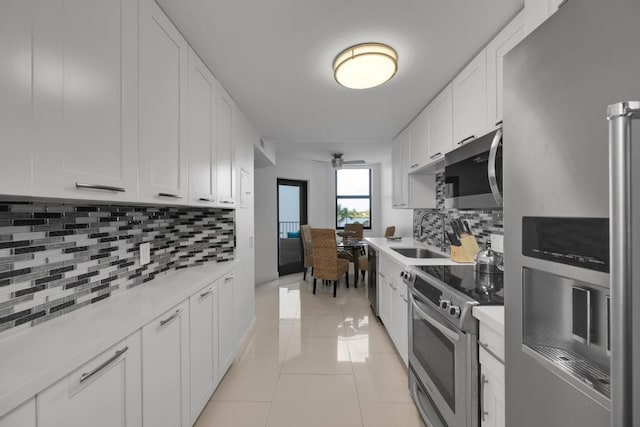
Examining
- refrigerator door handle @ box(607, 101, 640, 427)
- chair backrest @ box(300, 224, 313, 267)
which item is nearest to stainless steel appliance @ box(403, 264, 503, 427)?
refrigerator door handle @ box(607, 101, 640, 427)

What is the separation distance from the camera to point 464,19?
1491 millimetres

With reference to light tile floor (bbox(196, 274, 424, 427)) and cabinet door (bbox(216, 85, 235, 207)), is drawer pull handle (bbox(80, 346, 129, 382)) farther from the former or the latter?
cabinet door (bbox(216, 85, 235, 207))

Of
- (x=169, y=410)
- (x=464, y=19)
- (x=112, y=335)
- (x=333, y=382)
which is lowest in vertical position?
(x=333, y=382)

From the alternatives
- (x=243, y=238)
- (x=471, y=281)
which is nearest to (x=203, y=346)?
(x=243, y=238)

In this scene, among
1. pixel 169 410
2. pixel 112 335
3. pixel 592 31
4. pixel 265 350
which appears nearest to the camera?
pixel 592 31

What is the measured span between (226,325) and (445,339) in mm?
1630

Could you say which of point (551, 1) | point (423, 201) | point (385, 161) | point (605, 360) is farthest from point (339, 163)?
point (605, 360)

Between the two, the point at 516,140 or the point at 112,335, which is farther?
the point at 112,335

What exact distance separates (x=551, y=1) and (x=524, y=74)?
281 millimetres

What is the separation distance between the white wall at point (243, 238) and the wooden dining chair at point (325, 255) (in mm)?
1402

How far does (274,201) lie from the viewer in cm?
536

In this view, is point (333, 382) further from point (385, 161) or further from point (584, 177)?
point (385, 161)

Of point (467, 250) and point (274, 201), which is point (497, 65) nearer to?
point (467, 250)

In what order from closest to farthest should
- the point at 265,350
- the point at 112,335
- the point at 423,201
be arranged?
the point at 112,335, the point at 265,350, the point at 423,201
